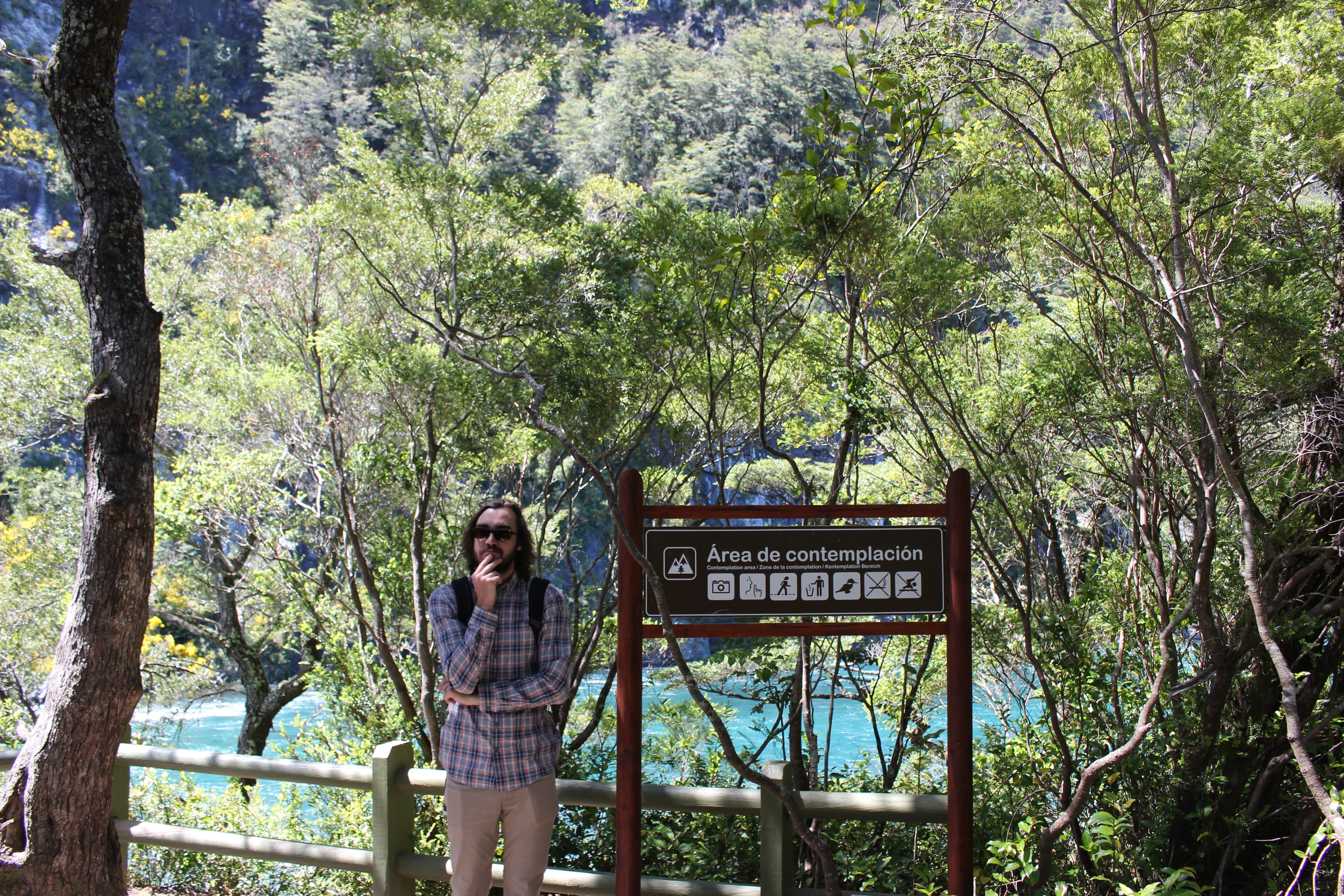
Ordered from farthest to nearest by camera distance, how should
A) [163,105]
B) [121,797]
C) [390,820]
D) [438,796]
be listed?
1. [163,105]
2. [121,797]
3. [438,796]
4. [390,820]

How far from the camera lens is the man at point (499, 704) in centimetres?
229

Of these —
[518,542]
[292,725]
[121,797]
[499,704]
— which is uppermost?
[518,542]

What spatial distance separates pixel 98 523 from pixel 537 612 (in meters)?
1.65

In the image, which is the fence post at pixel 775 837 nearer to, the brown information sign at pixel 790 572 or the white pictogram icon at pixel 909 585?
the brown information sign at pixel 790 572

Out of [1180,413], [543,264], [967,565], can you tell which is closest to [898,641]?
[1180,413]

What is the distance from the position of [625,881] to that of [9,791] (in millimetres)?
2065

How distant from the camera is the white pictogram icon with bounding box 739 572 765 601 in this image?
7.96ft

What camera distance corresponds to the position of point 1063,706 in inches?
165

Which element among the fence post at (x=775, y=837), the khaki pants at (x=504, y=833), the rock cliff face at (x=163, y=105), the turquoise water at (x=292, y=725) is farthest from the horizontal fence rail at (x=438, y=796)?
the rock cliff face at (x=163, y=105)

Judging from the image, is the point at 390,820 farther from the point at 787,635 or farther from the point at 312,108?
the point at 312,108

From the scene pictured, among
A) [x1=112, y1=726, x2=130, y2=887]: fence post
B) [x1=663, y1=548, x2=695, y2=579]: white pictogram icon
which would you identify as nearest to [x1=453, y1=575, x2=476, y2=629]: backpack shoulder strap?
[x1=663, y1=548, x2=695, y2=579]: white pictogram icon

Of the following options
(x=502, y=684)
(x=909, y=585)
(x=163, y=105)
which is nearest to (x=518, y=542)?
(x=502, y=684)

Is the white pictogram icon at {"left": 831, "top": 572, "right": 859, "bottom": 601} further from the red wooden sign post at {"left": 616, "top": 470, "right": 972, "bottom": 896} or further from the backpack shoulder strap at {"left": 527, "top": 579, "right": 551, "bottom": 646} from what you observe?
the backpack shoulder strap at {"left": 527, "top": 579, "right": 551, "bottom": 646}

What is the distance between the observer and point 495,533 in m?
2.37
